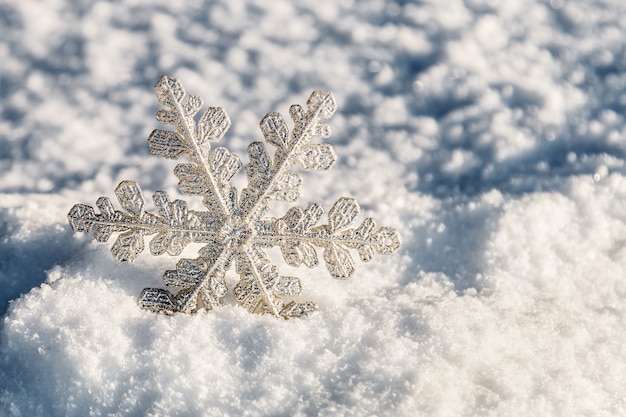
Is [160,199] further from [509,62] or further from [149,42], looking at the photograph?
[509,62]

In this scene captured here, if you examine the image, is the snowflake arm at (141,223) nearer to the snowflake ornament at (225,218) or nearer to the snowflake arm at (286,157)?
the snowflake ornament at (225,218)

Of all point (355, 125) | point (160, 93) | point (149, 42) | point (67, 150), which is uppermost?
point (160, 93)

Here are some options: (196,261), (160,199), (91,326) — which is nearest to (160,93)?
(160,199)

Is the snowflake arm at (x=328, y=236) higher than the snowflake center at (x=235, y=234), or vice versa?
the snowflake arm at (x=328, y=236)

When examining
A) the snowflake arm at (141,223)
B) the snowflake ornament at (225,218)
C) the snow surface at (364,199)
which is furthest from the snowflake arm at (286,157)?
the snow surface at (364,199)

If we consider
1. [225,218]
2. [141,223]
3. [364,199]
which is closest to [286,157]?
[225,218]
